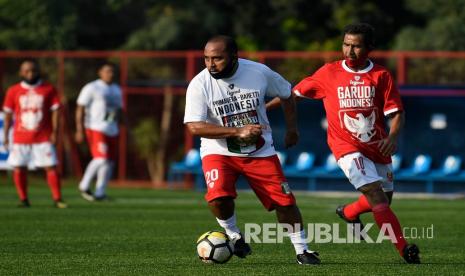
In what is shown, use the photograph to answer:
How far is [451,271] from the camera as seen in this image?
991 centimetres

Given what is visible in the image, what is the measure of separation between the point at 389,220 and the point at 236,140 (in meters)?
1.44

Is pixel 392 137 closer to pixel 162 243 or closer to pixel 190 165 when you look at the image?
pixel 162 243

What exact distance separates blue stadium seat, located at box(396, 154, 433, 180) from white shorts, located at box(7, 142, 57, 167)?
8.20m

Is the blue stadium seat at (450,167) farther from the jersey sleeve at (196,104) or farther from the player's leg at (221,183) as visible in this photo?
the jersey sleeve at (196,104)

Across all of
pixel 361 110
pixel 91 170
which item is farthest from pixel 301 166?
pixel 361 110

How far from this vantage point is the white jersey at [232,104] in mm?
10367

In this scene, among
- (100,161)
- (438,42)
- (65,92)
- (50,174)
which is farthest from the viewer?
(438,42)

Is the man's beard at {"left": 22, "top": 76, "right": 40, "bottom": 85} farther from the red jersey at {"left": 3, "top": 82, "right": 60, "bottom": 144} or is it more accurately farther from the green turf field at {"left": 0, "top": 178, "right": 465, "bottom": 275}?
the green turf field at {"left": 0, "top": 178, "right": 465, "bottom": 275}

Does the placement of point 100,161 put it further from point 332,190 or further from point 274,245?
point 274,245

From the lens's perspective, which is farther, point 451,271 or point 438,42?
point 438,42

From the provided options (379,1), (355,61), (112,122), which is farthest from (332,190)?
(355,61)

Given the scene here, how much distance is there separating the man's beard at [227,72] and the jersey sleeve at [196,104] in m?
0.15

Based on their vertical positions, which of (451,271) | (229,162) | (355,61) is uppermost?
(355,61)

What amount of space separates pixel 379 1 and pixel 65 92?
32.2 ft
